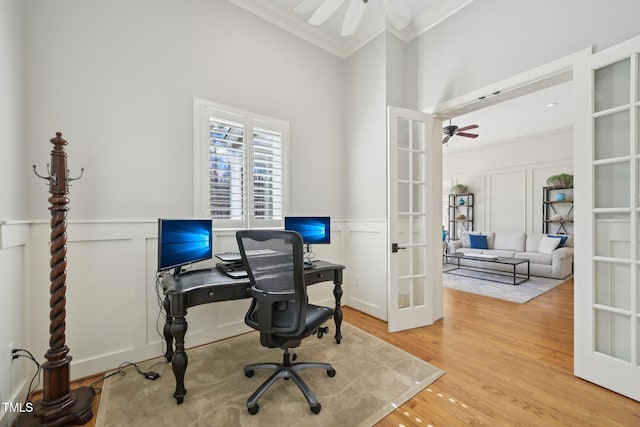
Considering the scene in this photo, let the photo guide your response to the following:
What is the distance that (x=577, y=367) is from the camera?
1957mm

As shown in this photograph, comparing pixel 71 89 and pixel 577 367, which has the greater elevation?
pixel 71 89

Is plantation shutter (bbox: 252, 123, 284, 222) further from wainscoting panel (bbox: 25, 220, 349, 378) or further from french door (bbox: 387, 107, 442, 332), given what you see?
french door (bbox: 387, 107, 442, 332)

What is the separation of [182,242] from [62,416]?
1.14 m

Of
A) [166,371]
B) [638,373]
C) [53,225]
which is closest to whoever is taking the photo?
[53,225]

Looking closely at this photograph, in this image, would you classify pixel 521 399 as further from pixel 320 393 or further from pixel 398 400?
pixel 320 393

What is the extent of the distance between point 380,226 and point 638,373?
2.10m

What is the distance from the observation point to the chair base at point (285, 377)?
63.0 inches

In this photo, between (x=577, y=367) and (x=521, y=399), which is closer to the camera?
(x=521, y=399)

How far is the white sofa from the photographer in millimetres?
4965

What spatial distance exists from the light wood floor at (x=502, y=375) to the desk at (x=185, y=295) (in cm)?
52

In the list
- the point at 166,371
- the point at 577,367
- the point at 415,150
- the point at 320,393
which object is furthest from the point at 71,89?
the point at 577,367

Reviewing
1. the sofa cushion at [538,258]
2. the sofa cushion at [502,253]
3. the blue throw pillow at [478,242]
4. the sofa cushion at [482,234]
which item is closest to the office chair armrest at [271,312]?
the sofa cushion at [538,258]

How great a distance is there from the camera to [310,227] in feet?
9.21

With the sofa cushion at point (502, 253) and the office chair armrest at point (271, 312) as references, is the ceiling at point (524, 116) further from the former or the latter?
the office chair armrest at point (271, 312)
